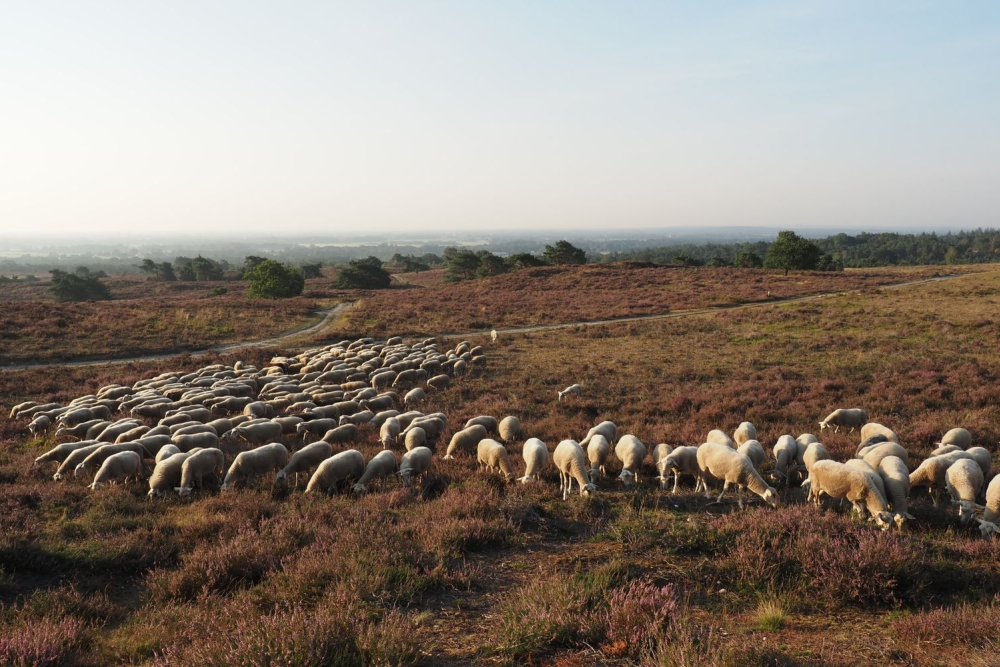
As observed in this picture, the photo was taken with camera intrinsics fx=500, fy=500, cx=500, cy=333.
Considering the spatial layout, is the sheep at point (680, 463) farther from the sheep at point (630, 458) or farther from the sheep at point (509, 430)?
the sheep at point (509, 430)

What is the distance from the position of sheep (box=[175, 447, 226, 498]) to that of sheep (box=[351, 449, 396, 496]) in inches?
133

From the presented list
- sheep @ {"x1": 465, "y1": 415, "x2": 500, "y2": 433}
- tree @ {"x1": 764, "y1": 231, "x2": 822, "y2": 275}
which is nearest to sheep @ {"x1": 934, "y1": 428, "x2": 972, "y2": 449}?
sheep @ {"x1": 465, "y1": 415, "x2": 500, "y2": 433}

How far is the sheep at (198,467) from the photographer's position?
10648 mm

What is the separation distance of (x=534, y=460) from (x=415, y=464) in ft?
8.74

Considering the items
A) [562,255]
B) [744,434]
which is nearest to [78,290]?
[562,255]

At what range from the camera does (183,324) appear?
38562 mm

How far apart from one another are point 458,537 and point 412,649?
108 inches

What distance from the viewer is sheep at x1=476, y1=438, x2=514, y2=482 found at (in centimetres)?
1122

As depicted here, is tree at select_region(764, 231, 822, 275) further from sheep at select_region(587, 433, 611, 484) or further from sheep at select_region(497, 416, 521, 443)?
sheep at select_region(587, 433, 611, 484)

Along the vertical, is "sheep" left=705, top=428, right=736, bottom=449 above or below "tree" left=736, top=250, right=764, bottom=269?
below

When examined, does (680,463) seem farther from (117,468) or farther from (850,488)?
(117,468)

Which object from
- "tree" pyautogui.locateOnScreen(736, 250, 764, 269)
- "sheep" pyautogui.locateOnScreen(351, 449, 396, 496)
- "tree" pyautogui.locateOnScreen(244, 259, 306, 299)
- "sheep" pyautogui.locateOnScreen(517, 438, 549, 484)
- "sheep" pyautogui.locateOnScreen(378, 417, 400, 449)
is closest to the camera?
"sheep" pyautogui.locateOnScreen(351, 449, 396, 496)

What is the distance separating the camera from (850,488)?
827 cm

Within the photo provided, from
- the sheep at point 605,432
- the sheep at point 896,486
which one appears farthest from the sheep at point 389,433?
the sheep at point 896,486
